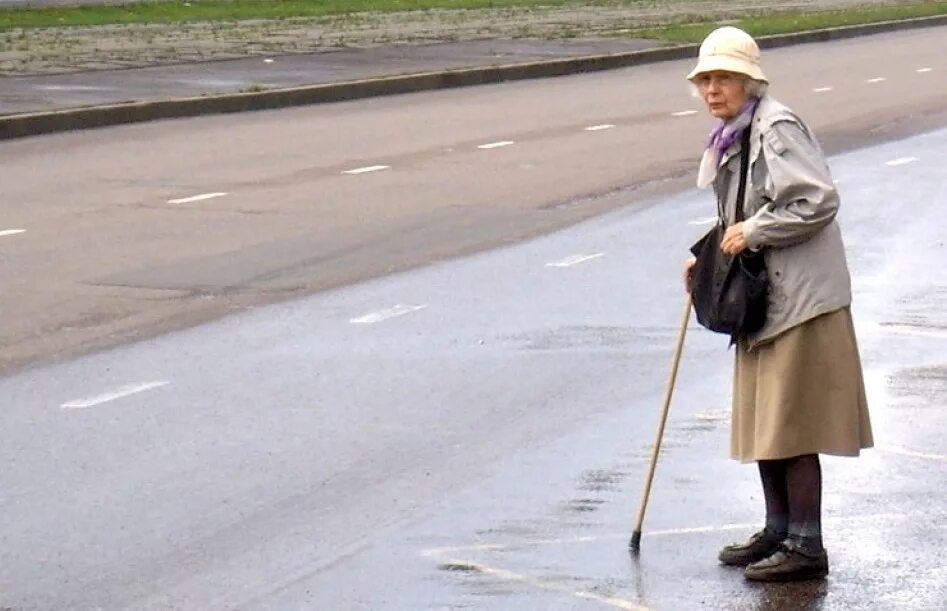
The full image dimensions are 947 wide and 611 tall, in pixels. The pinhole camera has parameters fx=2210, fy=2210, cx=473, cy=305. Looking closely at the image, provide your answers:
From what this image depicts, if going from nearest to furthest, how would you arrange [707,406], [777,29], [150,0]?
1. [707,406]
2. [777,29]
3. [150,0]

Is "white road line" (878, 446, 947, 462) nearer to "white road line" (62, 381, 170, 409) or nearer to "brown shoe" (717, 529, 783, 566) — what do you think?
"brown shoe" (717, 529, 783, 566)

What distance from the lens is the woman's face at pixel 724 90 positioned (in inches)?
246

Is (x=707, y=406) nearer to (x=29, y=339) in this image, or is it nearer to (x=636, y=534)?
(x=636, y=534)

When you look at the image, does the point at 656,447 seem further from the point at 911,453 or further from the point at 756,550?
the point at 911,453

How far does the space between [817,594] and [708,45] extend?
157cm

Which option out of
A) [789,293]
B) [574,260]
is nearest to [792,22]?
[574,260]

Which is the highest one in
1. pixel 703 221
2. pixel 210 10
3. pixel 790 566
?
pixel 790 566

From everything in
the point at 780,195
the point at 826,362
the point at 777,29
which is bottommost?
the point at 777,29

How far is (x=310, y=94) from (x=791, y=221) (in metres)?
19.9

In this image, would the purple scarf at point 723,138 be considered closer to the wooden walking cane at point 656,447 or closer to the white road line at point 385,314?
the wooden walking cane at point 656,447

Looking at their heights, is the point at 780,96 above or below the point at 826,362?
below

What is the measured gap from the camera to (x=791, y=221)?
6.07m

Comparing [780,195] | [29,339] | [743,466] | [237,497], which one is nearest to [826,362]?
[780,195]

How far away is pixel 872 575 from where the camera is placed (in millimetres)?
6352
